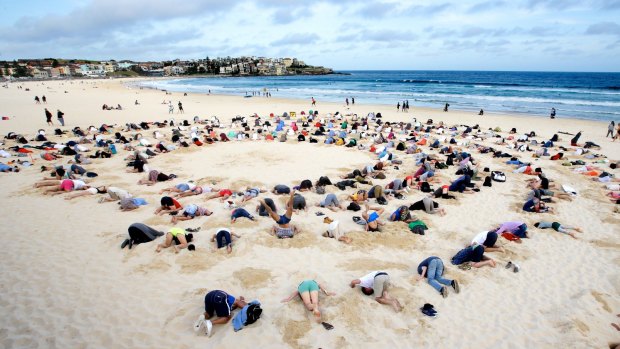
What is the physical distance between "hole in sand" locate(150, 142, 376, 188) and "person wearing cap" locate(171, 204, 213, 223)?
2.45 metres

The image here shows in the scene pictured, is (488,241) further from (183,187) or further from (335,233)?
(183,187)

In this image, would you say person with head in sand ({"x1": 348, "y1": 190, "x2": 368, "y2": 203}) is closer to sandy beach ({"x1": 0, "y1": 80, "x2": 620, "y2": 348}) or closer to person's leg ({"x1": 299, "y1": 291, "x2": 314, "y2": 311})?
sandy beach ({"x1": 0, "y1": 80, "x2": 620, "y2": 348})

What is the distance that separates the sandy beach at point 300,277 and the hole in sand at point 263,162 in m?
1.17

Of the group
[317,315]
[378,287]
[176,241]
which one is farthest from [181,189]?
[378,287]

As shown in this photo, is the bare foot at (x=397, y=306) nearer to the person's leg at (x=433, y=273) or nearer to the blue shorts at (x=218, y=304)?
the person's leg at (x=433, y=273)

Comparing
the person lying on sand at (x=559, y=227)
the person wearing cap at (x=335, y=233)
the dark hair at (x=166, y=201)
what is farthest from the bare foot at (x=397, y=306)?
the dark hair at (x=166, y=201)

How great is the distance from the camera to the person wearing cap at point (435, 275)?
613 centimetres

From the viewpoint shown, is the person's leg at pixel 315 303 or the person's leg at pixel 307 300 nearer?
the person's leg at pixel 315 303

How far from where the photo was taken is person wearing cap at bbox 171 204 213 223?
29.0ft

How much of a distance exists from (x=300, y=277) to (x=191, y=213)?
410 cm

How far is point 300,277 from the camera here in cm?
650

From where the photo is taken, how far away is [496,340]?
508cm

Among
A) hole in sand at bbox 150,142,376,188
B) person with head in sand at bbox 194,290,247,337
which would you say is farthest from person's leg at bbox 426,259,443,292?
hole in sand at bbox 150,142,376,188

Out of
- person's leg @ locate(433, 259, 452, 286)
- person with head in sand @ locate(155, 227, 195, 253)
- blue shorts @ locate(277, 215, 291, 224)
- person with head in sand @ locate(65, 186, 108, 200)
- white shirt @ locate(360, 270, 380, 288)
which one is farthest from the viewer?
person with head in sand @ locate(65, 186, 108, 200)
